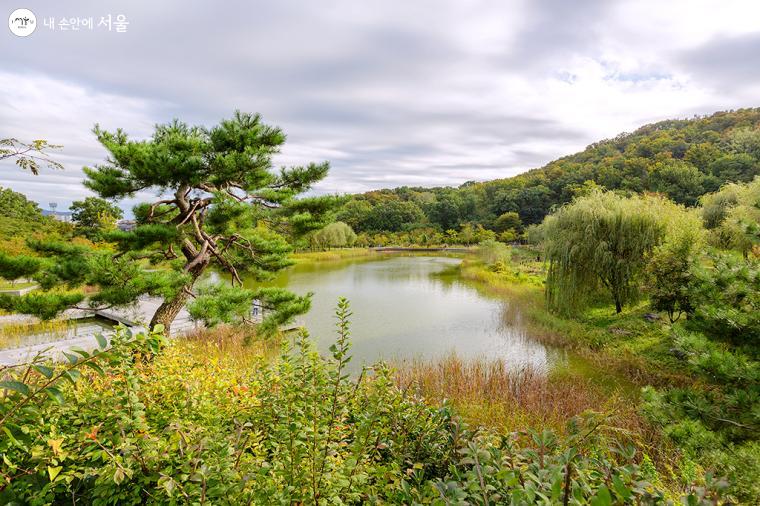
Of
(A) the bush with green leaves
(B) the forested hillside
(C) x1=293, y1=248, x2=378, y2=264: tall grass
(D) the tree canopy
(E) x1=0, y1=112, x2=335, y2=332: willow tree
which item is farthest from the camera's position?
(B) the forested hillside

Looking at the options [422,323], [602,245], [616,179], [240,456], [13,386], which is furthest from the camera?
[616,179]

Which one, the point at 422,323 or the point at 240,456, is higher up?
the point at 240,456

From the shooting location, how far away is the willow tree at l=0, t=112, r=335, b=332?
3395mm

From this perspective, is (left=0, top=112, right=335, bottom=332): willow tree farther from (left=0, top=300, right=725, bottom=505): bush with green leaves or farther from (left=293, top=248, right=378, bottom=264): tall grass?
(left=293, top=248, right=378, bottom=264): tall grass

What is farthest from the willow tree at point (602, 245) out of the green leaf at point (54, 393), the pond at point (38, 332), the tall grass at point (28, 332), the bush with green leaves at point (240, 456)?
the tall grass at point (28, 332)

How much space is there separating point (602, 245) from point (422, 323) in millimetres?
4392

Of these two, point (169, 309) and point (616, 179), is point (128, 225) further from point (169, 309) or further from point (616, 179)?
point (616, 179)

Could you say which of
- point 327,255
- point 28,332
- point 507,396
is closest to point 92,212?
point 327,255

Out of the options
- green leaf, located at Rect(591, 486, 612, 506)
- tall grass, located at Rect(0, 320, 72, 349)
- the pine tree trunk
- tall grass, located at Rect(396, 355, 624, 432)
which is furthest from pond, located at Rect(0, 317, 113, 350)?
green leaf, located at Rect(591, 486, 612, 506)

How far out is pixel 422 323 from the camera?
881cm

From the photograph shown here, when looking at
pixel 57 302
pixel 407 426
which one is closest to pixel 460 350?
pixel 407 426

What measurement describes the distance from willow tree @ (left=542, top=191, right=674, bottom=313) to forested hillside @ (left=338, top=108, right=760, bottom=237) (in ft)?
46.4

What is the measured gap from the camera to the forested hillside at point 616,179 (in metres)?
26.5

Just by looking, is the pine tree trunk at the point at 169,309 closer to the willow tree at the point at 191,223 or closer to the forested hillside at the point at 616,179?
the willow tree at the point at 191,223
